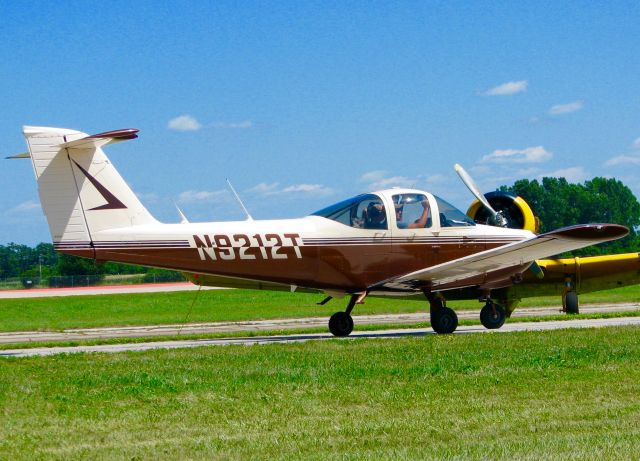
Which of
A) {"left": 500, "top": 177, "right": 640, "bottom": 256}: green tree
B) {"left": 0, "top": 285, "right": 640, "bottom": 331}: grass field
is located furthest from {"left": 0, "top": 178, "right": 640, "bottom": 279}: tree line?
{"left": 0, "top": 285, "right": 640, "bottom": 331}: grass field

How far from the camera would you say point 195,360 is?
1493cm

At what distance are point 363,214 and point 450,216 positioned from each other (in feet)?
6.62

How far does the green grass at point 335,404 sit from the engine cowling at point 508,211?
22.8 ft

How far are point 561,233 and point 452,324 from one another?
11.0ft

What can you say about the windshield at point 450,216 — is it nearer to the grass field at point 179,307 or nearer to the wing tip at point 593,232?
the wing tip at point 593,232

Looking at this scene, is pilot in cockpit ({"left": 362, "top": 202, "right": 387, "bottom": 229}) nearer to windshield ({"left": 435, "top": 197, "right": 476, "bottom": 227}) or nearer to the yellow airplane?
windshield ({"left": 435, "top": 197, "right": 476, "bottom": 227})

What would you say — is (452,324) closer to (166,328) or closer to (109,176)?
(109,176)

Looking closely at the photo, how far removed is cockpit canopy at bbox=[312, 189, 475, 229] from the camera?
64.3 feet

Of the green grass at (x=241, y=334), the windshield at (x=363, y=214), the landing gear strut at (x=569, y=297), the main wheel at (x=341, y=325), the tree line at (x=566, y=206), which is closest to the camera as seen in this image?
the windshield at (x=363, y=214)

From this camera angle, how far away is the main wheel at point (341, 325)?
68.5 feet

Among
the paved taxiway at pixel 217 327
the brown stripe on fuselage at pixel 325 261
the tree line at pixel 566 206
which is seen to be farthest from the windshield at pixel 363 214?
the tree line at pixel 566 206

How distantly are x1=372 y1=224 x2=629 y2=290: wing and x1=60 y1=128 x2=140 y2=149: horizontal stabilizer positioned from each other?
21.1ft

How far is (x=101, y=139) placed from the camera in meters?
16.7

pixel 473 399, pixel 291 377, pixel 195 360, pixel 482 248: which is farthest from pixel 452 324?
pixel 473 399
